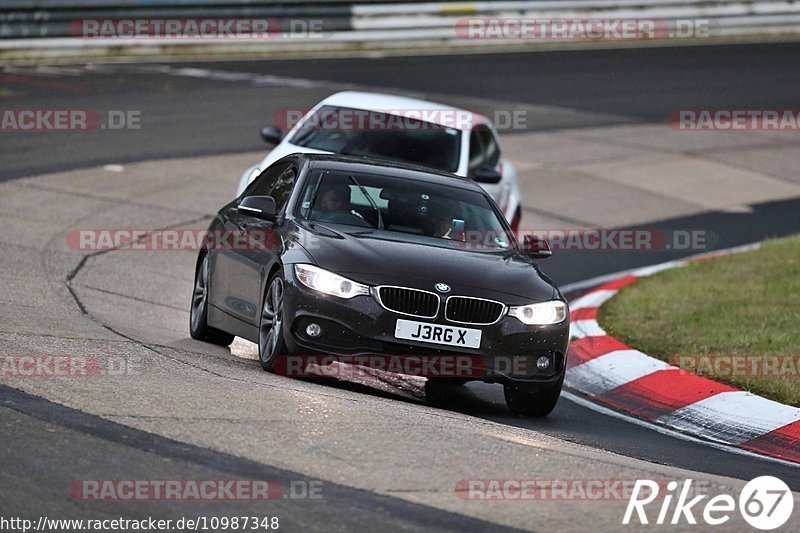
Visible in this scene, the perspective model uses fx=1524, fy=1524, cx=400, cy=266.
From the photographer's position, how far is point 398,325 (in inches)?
347

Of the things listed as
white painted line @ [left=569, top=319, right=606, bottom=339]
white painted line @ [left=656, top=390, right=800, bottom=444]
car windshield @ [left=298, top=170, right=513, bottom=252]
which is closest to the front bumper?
car windshield @ [left=298, top=170, right=513, bottom=252]

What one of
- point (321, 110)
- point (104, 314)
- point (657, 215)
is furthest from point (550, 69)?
point (104, 314)

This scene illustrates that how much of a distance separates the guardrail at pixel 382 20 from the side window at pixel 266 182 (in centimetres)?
1497

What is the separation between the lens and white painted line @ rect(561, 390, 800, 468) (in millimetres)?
8812

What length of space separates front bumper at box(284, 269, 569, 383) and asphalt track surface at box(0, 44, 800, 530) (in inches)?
16.7

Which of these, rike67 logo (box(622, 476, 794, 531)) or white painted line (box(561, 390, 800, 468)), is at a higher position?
rike67 logo (box(622, 476, 794, 531))

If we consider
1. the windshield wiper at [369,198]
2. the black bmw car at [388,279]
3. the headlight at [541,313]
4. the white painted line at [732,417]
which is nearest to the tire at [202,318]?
the black bmw car at [388,279]

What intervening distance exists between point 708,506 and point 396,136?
8980 millimetres

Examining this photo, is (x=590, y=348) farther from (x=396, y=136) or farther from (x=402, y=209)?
(x=396, y=136)

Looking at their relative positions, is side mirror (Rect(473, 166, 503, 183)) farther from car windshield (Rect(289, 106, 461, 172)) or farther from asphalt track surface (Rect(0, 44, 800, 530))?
asphalt track surface (Rect(0, 44, 800, 530))

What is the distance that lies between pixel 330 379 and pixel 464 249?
1.19 meters

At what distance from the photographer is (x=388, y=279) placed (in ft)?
29.1

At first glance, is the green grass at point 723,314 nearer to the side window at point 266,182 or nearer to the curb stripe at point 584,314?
the curb stripe at point 584,314

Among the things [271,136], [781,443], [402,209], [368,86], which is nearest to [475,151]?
[271,136]
